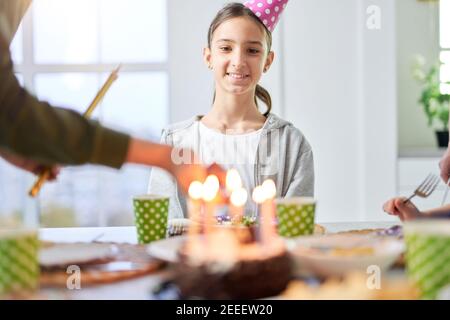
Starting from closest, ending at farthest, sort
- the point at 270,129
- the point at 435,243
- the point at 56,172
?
1. the point at 435,243
2. the point at 56,172
3. the point at 270,129

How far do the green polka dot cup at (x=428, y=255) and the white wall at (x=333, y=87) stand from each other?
498 millimetres

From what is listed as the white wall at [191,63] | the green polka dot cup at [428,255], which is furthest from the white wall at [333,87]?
the green polka dot cup at [428,255]

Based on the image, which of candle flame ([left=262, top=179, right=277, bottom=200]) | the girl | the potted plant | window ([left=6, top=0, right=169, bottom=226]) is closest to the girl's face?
the girl

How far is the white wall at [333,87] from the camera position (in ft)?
3.27

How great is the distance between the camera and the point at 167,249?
0.54 meters

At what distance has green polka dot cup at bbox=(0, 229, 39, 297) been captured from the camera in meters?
0.50

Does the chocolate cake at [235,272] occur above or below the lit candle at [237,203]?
below

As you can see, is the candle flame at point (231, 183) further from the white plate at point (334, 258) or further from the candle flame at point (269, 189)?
the white plate at point (334, 258)

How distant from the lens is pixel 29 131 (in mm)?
577

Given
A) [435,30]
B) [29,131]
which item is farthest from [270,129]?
[29,131]

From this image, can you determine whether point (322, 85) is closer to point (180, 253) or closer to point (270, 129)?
point (270, 129)

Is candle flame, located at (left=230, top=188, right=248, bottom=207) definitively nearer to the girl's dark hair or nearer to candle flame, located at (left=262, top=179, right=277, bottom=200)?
candle flame, located at (left=262, top=179, right=277, bottom=200)

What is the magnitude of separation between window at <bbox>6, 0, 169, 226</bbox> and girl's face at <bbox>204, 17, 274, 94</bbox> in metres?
0.10
